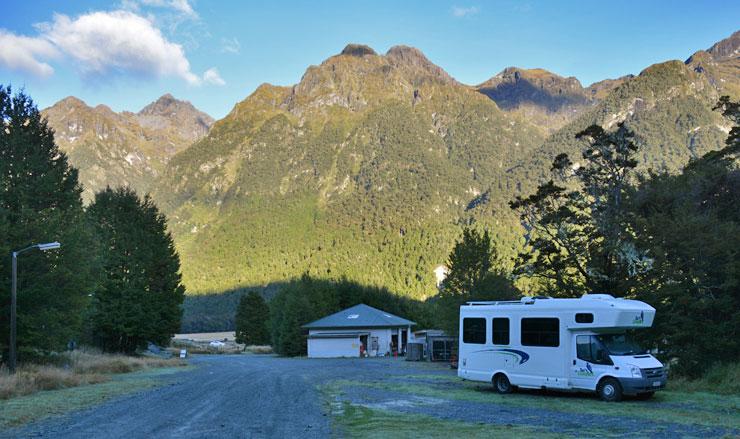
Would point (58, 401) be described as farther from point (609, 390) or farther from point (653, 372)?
point (653, 372)

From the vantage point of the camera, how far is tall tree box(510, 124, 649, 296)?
28.5 meters

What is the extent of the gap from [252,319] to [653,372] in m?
85.3

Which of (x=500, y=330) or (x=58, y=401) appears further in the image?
(x=500, y=330)

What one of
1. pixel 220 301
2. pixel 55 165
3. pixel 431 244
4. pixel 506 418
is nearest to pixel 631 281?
pixel 506 418

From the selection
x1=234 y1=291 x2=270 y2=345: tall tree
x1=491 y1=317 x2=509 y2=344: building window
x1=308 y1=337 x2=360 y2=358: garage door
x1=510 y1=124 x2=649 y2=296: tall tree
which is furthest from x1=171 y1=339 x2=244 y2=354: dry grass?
x1=491 y1=317 x2=509 y2=344: building window

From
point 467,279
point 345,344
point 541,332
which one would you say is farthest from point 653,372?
point 345,344

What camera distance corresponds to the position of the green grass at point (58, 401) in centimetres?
1406

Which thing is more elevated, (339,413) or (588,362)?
(588,362)

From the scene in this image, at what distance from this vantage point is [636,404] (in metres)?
15.6

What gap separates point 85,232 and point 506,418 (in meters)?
24.9

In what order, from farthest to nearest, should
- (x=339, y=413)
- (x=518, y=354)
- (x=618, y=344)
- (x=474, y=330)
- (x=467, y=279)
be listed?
1. (x=467, y=279)
2. (x=474, y=330)
3. (x=518, y=354)
4. (x=618, y=344)
5. (x=339, y=413)

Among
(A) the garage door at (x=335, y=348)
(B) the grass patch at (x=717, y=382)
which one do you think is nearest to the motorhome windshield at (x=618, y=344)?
(B) the grass patch at (x=717, y=382)

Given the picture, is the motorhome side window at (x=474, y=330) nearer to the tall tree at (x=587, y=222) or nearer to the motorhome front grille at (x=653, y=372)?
the motorhome front grille at (x=653, y=372)

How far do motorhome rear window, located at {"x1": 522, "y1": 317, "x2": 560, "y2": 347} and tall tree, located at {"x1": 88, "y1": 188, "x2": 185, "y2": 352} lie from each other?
31.5 metres
